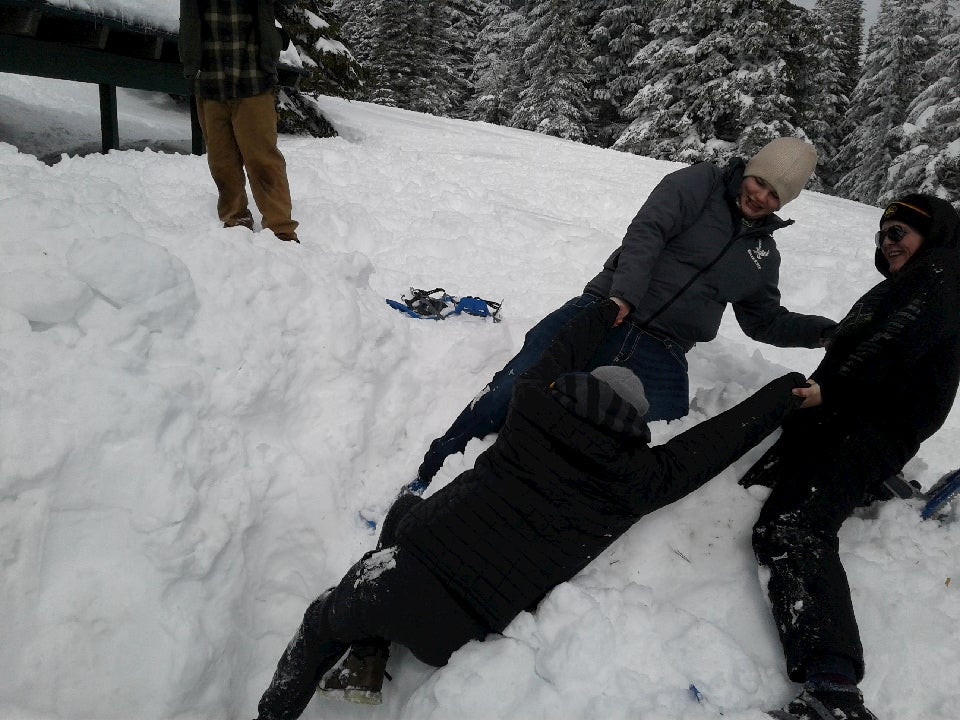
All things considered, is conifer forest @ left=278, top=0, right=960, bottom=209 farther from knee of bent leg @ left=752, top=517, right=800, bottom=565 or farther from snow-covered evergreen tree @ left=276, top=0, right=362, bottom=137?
knee of bent leg @ left=752, top=517, right=800, bottom=565

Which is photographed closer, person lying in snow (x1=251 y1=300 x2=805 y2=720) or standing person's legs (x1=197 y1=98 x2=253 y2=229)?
person lying in snow (x1=251 y1=300 x2=805 y2=720)

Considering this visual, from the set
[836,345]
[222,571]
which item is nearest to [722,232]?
[836,345]

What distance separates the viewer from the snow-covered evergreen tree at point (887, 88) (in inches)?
888

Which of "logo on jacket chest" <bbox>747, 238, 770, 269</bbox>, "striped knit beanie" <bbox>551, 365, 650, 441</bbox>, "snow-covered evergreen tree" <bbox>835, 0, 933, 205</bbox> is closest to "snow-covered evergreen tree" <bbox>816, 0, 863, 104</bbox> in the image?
"snow-covered evergreen tree" <bbox>835, 0, 933, 205</bbox>

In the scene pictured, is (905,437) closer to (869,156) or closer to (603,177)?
(603,177)

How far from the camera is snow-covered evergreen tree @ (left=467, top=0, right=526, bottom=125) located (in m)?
26.1

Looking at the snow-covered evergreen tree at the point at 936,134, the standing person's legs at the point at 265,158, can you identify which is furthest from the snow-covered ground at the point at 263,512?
the snow-covered evergreen tree at the point at 936,134

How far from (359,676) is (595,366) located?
1862 mm

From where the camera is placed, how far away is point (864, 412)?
253cm

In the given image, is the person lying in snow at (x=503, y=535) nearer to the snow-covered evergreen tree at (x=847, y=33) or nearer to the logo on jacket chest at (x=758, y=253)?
the logo on jacket chest at (x=758, y=253)

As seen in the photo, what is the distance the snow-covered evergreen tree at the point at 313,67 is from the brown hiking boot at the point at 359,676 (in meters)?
9.21

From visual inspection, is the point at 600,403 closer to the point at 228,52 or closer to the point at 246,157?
the point at 246,157

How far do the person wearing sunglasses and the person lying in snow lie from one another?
1.97 ft

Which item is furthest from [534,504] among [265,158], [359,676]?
[265,158]
